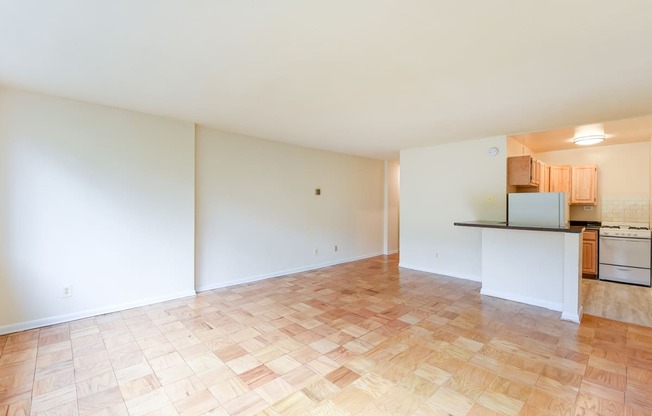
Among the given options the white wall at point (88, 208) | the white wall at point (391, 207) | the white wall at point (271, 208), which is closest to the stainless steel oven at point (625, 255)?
the white wall at point (391, 207)

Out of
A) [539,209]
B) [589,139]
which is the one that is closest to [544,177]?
[589,139]

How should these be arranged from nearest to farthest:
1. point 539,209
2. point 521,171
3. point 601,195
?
point 539,209
point 521,171
point 601,195

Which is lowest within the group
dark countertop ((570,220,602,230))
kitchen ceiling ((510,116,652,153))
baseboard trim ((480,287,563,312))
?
baseboard trim ((480,287,563,312))

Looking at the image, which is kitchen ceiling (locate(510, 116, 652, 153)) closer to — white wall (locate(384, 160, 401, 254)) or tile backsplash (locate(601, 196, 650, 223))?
tile backsplash (locate(601, 196, 650, 223))

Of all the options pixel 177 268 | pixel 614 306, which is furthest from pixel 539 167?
pixel 177 268

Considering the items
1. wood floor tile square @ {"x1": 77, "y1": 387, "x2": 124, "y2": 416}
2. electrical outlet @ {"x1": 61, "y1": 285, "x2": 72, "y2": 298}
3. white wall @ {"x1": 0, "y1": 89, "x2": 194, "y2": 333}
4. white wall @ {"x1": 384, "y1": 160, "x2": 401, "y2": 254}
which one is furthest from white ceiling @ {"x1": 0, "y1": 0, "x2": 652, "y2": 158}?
white wall @ {"x1": 384, "y1": 160, "x2": 401, "y2": 254}

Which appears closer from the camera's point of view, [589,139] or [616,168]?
[589,139]

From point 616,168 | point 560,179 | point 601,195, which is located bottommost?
point 601,195

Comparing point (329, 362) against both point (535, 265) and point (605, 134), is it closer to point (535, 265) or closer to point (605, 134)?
point (535, 265)

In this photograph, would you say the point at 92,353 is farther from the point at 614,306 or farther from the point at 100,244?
the point at 614,306

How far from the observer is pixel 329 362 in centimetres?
233

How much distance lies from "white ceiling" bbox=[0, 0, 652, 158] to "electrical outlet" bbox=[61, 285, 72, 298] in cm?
205

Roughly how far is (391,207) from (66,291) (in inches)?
244

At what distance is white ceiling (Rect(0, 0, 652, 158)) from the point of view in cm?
163
